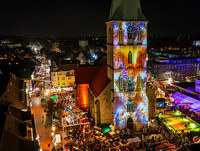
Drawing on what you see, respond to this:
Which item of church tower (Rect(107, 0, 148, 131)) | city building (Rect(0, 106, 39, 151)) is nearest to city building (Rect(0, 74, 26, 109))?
city building (Rect(0, 106, 39, 151))

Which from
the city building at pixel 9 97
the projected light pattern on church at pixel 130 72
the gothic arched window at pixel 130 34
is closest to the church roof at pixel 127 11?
the projected light pattern on church at pixel 130 72

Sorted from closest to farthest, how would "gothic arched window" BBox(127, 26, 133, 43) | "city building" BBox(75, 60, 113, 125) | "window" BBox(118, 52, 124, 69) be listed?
"gothic arched window" BBox(127, 26, 133, 43)
"window" BBox(118, 52, 124, 69)
"city building" BBox(75, 60, 113, 125)

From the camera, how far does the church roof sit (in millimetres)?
24375

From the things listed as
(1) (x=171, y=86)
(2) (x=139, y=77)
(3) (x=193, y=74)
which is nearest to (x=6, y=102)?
(2) (x=139, y=77)

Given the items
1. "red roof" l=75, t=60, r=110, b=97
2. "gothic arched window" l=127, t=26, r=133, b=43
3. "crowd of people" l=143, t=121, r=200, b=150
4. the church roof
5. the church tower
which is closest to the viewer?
"crowd of people" l=143, t=121, r=200, b=150

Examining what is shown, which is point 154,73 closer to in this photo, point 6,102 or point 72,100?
point 72,100

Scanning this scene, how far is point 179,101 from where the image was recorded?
36094mm

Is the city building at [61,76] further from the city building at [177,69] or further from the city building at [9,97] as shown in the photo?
the city building at [177,69]

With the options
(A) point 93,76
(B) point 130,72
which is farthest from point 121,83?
(A) point 93,76

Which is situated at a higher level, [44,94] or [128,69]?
[128,69]

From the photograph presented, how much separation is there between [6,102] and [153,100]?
21.0 m

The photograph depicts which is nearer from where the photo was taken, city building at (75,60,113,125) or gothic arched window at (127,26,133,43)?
gothic arched window at (127,26,133,43)

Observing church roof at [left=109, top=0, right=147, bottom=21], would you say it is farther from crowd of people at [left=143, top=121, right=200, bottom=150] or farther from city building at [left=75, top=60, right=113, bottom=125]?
crowd of people at [left=143, top=121, right=200, bottom=150]

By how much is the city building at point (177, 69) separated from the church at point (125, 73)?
116 ft
